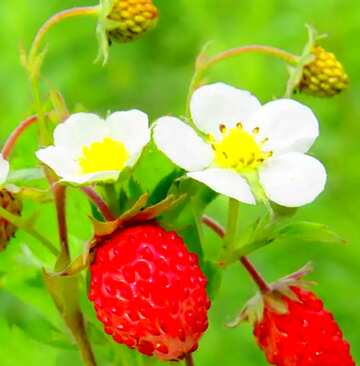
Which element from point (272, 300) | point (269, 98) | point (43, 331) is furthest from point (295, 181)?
point (269, 98)

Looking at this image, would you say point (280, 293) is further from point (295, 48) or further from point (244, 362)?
point (295, 48)

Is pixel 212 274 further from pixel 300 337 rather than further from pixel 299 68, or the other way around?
pixel 299 68

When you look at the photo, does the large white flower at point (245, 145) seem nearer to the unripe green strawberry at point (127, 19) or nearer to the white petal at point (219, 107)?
the white petal at point (219, 107)

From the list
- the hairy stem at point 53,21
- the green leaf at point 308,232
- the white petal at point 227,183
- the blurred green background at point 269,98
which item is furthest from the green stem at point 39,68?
the blurred green background at point 269,98

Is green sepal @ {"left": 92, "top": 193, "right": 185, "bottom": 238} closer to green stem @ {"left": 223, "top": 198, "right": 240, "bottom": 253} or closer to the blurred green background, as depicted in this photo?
green stem @ {"left": 223, "top": 198, "right": 240, "bottom": 253}

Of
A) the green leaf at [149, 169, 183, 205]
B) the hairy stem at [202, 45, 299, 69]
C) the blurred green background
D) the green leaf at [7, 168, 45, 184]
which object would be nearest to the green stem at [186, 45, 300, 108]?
the hairy stem at [202, 45, 299, 69]

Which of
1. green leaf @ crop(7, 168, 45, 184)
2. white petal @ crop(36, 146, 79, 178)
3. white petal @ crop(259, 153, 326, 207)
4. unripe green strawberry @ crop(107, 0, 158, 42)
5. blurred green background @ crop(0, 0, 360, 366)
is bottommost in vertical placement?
blurred green background @ crop(0, 0, 360, 366)

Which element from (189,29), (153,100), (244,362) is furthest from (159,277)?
(153,100)
